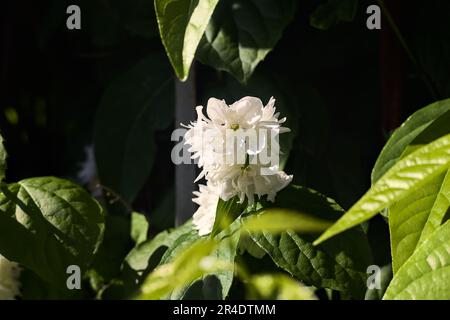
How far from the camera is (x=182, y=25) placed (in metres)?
0.79

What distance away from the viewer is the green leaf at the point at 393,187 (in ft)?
1.67

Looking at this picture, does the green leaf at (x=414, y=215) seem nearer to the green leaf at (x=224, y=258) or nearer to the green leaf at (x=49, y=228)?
A: the green leaf at (x=224, y=258)

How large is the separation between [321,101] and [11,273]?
0.53 meters

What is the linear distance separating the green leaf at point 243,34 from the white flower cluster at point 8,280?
406 millimetres

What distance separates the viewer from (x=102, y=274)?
1238 mm

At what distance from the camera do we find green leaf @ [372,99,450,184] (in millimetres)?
917

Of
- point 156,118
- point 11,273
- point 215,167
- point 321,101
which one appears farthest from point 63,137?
point 215,167

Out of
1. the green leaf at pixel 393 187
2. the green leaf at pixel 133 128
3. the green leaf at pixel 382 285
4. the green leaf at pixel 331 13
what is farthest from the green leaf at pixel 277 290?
the green leaf at pixel 133 128

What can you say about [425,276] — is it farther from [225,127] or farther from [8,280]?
[8,280]

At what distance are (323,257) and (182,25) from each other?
29 cm

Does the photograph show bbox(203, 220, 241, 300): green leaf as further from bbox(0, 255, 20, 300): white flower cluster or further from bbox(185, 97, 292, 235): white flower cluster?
bbox(0, 255, 20, 300): white flower cluster

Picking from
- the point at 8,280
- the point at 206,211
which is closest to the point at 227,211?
the point at 206,211

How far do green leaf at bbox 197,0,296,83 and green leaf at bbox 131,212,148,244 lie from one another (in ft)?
1.07
